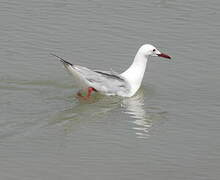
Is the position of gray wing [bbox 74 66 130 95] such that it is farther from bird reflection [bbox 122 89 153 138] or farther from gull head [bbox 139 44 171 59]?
gull head [bbox 139 44 171 59]

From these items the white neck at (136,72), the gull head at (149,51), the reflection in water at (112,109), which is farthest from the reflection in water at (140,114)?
the gull head at (149,51)

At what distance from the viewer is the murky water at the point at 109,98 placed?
984 cm

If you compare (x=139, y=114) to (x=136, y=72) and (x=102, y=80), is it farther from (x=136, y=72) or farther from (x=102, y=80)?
(x=136, y=72)

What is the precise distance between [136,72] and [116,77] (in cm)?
60

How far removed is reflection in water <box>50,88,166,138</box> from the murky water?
0.02 metres

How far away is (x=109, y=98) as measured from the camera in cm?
1337

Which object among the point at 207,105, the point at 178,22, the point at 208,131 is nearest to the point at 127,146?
the point at 208,131

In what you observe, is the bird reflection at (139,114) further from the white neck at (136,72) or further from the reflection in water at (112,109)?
the white neck at (136,72)

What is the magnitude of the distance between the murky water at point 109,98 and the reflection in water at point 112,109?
2cm

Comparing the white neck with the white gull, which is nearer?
the white gull

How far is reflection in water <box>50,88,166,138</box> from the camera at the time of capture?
11.5m

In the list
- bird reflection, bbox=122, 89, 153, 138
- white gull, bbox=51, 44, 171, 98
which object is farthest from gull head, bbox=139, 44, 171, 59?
bird reflection, bbox=122, 89, 153, 138

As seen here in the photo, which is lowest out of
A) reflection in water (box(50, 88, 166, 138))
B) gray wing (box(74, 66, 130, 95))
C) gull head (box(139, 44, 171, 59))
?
reflection in water (box(50, 88, 166, 138))

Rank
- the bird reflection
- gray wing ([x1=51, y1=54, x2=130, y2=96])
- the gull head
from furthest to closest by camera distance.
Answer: the gull head, gray wing ([x1=51, y1=54, x2=130, y2=96]), the bird reflection
